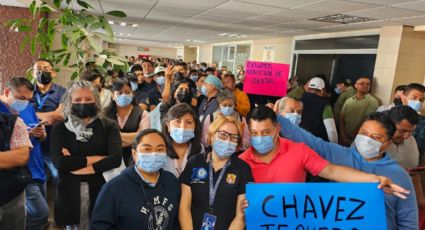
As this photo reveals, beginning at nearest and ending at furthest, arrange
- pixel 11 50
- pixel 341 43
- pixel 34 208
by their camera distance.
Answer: pixel 34 208
pixel 11 50
pixel 341 43

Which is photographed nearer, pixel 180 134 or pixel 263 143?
pixel 263 143

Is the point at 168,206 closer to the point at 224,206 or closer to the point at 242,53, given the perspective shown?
the point at 224,206

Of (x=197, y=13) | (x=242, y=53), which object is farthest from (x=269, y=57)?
(x=197, y=13)

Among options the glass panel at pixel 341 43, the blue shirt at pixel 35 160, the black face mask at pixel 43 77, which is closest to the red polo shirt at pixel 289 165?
the blue shirt at pixel 35 160

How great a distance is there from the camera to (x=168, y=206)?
1621 millimetres

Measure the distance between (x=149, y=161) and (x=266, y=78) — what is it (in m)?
2.88

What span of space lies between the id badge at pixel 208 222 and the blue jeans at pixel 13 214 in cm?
110

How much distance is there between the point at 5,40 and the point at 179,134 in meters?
4.59

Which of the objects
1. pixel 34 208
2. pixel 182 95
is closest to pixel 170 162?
pixel 34 208

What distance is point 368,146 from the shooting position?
1.88 metres

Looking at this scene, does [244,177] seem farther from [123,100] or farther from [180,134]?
[123,100]

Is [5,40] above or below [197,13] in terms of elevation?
below

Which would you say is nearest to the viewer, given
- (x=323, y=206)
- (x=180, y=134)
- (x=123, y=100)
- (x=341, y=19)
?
(x=323, y=206)

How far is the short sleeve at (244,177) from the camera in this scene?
1.69 meters
